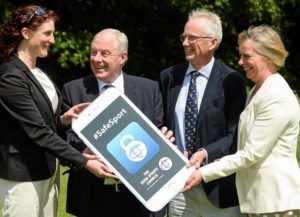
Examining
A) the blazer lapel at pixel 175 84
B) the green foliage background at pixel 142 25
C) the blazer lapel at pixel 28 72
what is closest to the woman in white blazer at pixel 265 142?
the blazer lapel at pixel 175 84

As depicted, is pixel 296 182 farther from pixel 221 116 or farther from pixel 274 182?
pixel 221 116

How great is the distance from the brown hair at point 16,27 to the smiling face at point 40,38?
0.10 feet

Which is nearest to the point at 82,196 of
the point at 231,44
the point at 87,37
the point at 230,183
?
the point at 230,183

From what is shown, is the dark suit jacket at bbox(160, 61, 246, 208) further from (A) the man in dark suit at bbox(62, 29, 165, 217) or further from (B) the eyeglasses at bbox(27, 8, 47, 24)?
(B) the eyeglasses at bbox(27, 8, 47, 24)

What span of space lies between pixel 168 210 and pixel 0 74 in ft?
5.67

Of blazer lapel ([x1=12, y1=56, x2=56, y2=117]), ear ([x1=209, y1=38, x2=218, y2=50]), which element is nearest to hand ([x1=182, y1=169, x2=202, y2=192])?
ear ([x1=209, y1=38, x2=218, y2=50])

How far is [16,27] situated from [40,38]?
172mm

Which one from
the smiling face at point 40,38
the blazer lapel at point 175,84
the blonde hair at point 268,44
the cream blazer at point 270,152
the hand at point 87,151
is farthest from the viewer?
the blazer lapel at point 175,84

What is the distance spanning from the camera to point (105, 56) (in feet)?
17.2

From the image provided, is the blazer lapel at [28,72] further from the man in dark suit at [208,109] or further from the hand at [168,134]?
the man in dark suit at [208,109]

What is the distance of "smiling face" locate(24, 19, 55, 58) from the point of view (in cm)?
501

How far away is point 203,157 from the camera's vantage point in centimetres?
516

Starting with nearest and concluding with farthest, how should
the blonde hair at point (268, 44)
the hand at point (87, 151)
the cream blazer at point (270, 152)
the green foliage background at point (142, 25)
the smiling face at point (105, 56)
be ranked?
the cream blazer at point (270, 152), the blonde hair at point (268, 44), the hand at point (87, 151), the smiling face at point (105, 56), the green foliage background at point (142, 25)

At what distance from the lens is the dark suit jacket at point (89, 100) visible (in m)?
5.36
